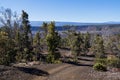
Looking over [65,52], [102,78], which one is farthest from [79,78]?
[65,52]

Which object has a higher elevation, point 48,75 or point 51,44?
point 51,44

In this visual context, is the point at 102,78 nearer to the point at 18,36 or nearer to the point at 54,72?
the point at 54,72

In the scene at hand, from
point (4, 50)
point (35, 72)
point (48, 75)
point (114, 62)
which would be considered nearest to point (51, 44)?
point (4, 50)

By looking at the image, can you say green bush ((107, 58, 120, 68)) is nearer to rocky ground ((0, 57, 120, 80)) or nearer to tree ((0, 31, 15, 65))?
tree ((0, 31, 15, 65))

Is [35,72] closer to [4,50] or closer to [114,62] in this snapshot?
[4,50]

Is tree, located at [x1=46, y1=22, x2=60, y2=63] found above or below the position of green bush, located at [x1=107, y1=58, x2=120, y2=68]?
above

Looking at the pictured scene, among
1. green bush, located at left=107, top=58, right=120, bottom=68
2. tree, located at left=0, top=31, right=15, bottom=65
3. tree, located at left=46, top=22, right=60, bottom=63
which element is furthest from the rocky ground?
green bush, located at left=107, top=58, right=120, bottom=68

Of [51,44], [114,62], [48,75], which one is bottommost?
[114,62]

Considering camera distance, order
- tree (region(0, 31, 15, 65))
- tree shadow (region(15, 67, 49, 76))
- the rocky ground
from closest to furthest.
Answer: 1. the rocky ground
2. tree shadow (region(15, 67, 49, 76))
3. tree (region(0, 31, 15, 65))

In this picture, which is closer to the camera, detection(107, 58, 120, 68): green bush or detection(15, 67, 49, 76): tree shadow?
detection(15, 67, 49, 76): tree shadow

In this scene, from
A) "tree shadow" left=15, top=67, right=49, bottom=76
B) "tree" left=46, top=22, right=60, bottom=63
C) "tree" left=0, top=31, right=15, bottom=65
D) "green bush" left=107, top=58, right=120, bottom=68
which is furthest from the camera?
"green bush" left=107, top=58, right=120, bottom=68

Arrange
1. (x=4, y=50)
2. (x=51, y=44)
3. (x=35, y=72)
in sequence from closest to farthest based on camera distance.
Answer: (x=35, y=72) → (x=4, y=50) → (x=51, y=44)

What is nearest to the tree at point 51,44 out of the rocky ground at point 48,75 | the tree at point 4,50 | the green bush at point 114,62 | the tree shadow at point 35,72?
the tree at point 4,50
